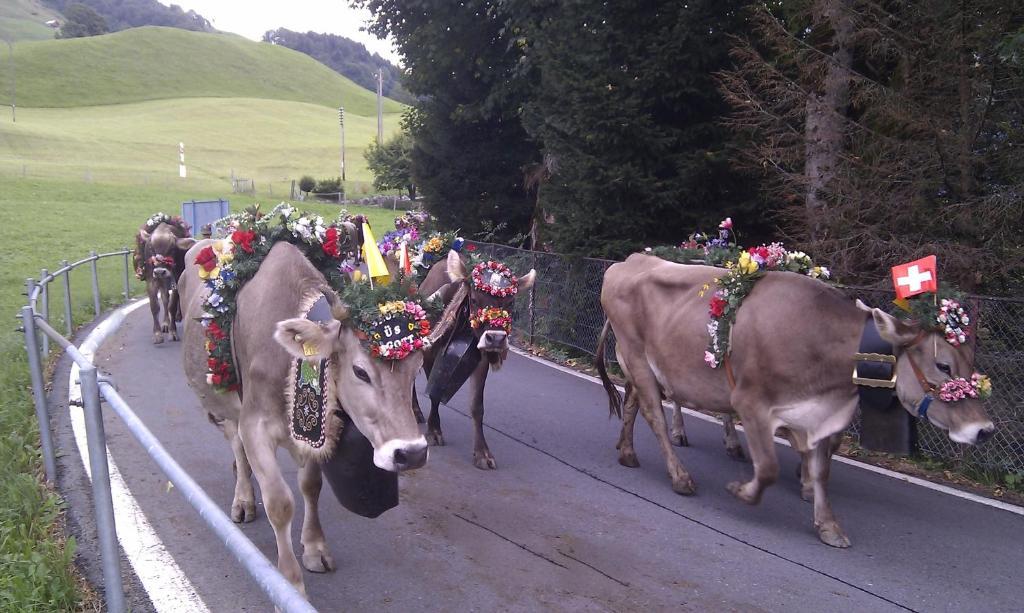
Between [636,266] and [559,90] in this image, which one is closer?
[636,266]

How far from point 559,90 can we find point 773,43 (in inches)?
124

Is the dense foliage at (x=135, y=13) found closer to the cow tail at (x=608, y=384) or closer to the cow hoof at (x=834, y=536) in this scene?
the cow tail at (x=608, y=384)

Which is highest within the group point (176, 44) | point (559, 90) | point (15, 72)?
point (176, 44)

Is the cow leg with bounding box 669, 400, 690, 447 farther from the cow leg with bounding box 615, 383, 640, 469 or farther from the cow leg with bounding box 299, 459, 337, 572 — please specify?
the cow leg with bounding box 299, 459, 337, 572

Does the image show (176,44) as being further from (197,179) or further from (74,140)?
(197,179)

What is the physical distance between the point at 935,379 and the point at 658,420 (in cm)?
229

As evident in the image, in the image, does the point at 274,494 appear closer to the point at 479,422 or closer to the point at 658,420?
the point at 479,422

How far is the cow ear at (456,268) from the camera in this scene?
7.56 metres

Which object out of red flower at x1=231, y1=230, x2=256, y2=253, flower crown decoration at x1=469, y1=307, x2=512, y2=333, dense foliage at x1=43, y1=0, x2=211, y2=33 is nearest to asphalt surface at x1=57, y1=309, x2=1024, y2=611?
flower crown decoration at x1=469, y1=307, x2=512, y2=333

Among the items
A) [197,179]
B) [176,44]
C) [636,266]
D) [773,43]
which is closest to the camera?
[636,266]

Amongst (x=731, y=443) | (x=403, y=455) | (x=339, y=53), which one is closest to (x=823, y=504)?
(x=731, y=443)

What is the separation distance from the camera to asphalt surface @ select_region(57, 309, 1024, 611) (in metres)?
4.70

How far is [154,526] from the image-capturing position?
545 cm

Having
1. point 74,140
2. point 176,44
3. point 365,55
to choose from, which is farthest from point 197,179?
point 365,55
